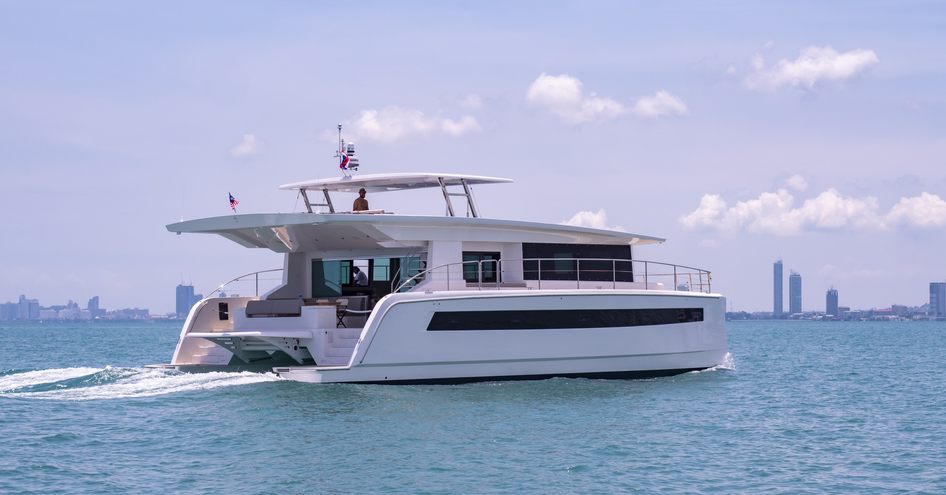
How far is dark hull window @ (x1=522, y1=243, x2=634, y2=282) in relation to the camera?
20719 mm

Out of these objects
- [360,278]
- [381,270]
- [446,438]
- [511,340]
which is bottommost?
[446,438]

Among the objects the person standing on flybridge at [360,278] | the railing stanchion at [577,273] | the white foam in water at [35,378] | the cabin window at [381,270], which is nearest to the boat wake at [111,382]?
the white foam in water at [35,378]

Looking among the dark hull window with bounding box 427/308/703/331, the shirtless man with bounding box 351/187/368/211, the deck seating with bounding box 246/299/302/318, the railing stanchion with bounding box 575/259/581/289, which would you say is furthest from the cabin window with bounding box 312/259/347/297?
the railing stanchion with bounding box 575/259/581/289

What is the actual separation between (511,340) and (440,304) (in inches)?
62.0

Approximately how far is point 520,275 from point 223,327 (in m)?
5.64

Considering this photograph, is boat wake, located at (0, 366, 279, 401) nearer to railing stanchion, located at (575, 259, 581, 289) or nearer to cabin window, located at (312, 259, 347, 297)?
cabin window, located at (312, 259, 347, 297)

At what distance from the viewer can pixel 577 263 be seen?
20.8 m

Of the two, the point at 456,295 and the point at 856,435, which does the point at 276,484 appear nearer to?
the point at 456,295

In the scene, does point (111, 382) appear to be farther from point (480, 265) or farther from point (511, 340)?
point (511, 340)

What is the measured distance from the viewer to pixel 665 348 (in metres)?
21.2

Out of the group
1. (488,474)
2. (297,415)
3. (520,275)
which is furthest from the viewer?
(520,275)

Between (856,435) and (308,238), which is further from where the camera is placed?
(308,238)

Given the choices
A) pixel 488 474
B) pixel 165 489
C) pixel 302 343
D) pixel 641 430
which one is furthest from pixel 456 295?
pixel 165 489

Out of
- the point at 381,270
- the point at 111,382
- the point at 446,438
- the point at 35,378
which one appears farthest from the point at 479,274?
the point at 35,378
